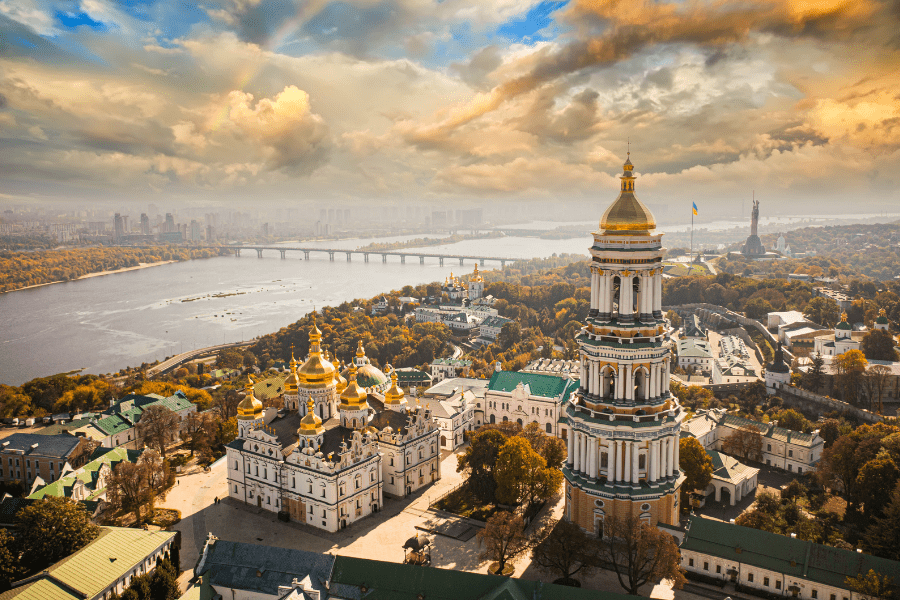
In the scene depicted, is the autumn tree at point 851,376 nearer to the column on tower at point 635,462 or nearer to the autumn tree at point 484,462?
the column on tower at point 635,462

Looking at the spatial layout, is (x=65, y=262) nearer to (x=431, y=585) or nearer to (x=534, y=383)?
(x=534, y=383)

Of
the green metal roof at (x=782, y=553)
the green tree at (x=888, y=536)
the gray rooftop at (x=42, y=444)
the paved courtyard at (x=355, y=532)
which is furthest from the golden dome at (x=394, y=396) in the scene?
the green tree at (x=888, y=536)

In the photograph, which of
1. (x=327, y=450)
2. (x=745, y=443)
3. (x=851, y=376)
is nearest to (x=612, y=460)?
(x=327, y=450)

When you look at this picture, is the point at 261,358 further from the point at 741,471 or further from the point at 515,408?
the point at 741,471

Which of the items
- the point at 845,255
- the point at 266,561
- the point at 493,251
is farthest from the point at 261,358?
the point at 493,251

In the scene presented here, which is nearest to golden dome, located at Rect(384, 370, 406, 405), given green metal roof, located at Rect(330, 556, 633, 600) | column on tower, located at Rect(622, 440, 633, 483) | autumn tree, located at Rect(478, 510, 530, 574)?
autumn tree, located at Rect(478, 510, 530, 574)

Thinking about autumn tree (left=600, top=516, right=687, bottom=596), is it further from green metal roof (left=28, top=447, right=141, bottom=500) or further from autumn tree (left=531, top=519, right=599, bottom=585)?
green metal roof (left=28, top=447, right=141, bottom=500)

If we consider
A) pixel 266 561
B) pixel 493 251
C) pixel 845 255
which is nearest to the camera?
pixel 266 561

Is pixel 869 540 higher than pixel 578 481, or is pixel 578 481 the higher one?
pixel 578 481
